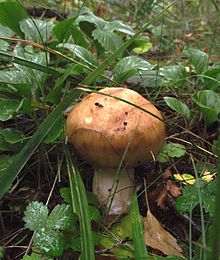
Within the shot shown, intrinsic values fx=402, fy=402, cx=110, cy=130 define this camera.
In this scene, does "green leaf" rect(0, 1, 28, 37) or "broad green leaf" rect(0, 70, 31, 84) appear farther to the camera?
"green leaf" rect(0, 1, 28, 37)

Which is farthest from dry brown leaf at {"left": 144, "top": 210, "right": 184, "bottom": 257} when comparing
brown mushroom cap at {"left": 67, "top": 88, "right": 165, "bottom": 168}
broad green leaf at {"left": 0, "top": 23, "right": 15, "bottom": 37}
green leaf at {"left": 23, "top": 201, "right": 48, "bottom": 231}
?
broad green leaf at {"left": 0, "top": 23, "right": 15, "bottom": 37}

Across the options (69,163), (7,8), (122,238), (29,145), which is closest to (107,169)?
(69,163)

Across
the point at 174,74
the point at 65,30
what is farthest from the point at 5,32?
the point at 174,74

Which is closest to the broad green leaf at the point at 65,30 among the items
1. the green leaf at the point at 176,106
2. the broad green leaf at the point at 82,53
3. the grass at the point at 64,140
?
the grass at the point at 64,140

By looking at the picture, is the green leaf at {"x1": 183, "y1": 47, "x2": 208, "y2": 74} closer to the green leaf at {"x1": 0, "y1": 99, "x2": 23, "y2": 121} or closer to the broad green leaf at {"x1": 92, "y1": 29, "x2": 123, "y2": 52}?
the broad green leaf at {"x1": 92, "y1": 29, "x2": 123, "y2": 52}

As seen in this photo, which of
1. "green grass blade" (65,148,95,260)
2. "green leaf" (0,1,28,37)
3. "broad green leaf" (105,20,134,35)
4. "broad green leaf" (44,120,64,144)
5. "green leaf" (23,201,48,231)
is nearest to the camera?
"green grass blade" (65,148,95,260)

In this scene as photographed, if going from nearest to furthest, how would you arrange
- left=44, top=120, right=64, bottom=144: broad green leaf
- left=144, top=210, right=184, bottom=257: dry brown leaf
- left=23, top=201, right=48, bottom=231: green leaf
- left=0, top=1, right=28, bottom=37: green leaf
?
left=23, top=201, right=48, bottom=231: green leaf → left=144, top=210, right=184, bottom=257: dry brown leaf → left=44, top=120, right=64, bottom=144: broad green leaf → left=0, top=1, right=28, bottom=37: green leaf

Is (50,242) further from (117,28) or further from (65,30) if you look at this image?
(117,28)
